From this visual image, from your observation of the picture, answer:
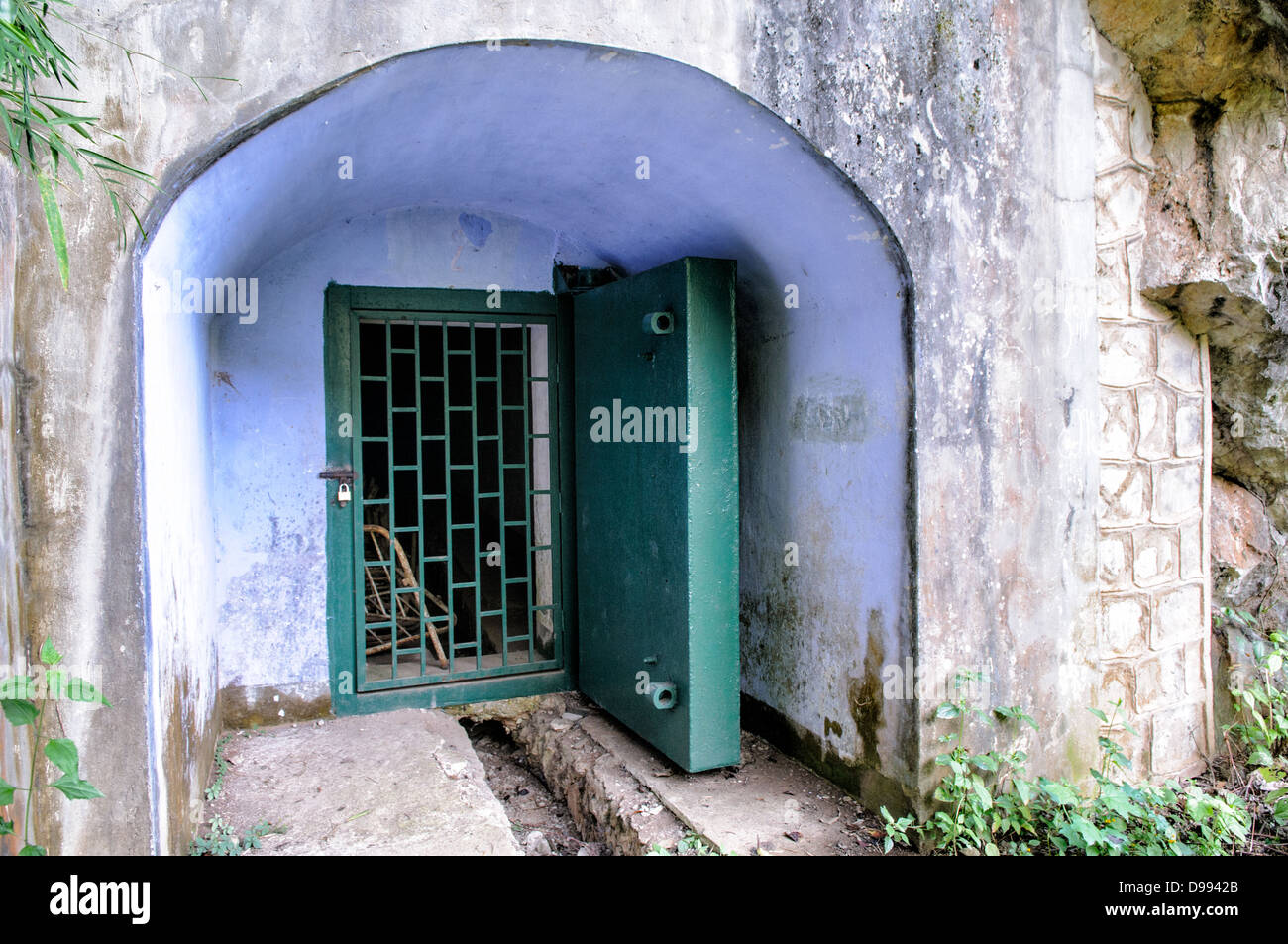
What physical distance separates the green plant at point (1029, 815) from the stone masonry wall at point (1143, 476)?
0.56m

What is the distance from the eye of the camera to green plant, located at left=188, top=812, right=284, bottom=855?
114 inches

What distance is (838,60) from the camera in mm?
2992

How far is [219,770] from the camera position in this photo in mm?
3572

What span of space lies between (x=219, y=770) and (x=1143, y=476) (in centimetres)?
402

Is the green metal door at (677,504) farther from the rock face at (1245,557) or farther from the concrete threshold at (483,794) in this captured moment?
the rock face at (1245,557)

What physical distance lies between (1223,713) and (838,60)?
133 inches

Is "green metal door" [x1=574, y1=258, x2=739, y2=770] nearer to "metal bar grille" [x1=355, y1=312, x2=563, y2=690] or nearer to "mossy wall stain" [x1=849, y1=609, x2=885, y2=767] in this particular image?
"mossy wall stain" [x1=849, y1=609, x2=885, y2=767]

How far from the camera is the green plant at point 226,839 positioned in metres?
2.89

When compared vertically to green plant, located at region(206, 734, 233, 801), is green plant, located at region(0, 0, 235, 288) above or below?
above

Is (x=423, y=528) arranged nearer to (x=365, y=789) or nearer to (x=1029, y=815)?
(x=365, y=789)

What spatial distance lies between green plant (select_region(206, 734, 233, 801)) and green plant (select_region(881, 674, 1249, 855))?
2.49 metres

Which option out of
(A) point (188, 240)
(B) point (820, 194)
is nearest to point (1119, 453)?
(B) point (820, 194)

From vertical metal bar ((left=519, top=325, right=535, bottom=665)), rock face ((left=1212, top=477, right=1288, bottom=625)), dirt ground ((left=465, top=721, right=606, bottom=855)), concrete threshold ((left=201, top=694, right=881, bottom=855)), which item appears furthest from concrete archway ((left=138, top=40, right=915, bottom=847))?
rock face ((left=1212, top=477, right=1288, bottom=625))

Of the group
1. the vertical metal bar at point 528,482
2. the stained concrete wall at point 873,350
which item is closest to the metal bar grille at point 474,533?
the vertical metal bar at point 528,482
